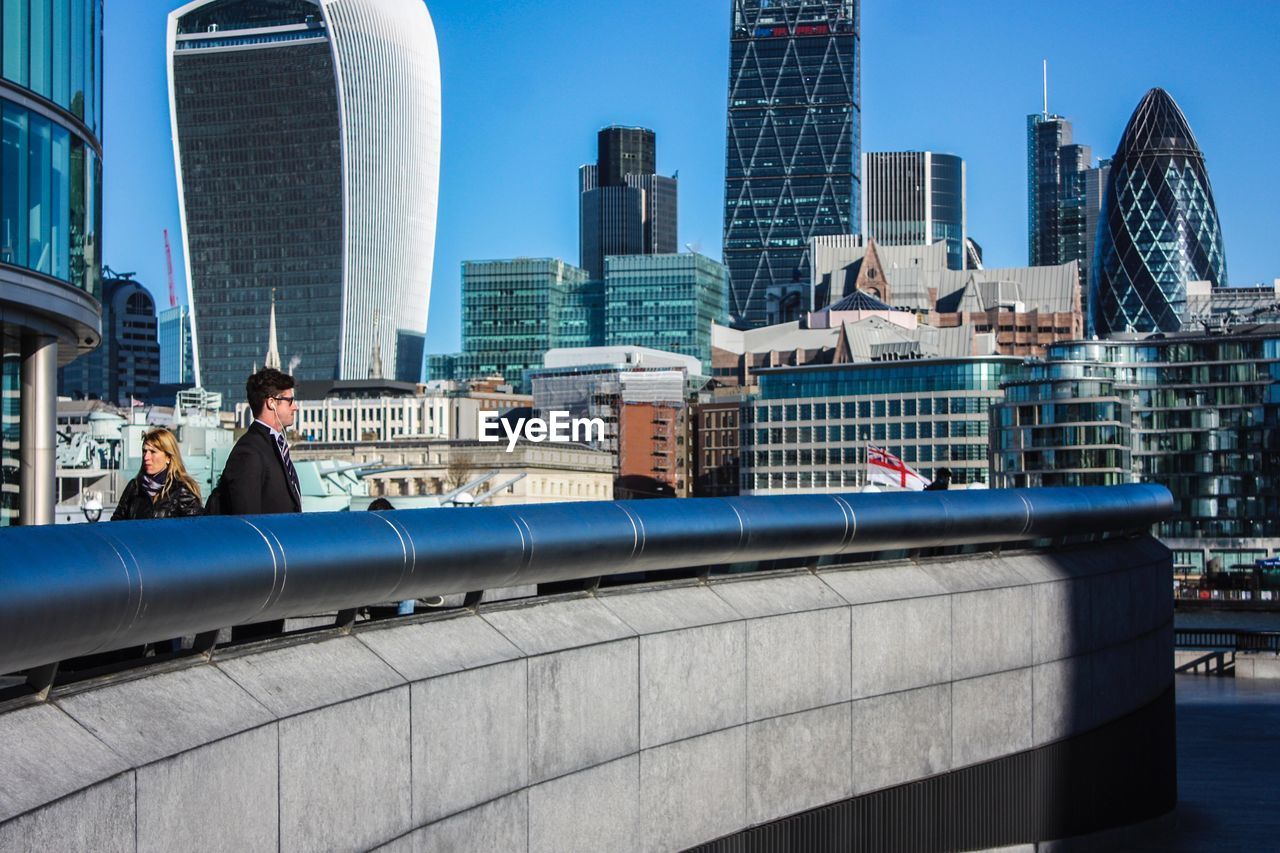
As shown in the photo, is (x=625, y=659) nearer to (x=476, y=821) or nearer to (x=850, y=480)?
(x=476, y=821)

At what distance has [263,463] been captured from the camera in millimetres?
9555

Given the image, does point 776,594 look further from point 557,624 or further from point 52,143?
point 52,143

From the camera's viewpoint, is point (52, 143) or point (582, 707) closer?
point (582, 707)

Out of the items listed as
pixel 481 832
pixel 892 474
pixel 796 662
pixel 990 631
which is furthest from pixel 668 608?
pixel 892 474

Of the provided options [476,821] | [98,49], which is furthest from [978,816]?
[98,49]

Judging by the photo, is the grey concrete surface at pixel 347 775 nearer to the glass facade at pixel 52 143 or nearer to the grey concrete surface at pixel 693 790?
the grey concrete surface at pixel 693 790

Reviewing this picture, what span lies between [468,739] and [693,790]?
2216 millimetres

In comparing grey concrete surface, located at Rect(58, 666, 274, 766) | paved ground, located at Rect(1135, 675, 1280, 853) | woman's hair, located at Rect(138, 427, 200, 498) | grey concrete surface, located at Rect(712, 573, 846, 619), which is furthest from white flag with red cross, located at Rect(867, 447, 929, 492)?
grey concrete surface, located at Rect(58, 666, 274, 766)

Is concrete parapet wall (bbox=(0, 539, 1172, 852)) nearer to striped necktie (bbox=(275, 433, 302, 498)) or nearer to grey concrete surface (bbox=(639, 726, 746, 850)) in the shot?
grey concrete surface (bbox=(639, 726, 746, 850))

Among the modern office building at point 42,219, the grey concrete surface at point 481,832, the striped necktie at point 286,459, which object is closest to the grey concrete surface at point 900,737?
the grey concrete surface at point 481,832

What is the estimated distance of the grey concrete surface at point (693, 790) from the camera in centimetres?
1076

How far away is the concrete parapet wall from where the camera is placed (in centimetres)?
727

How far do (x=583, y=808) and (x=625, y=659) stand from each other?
0.83 metres

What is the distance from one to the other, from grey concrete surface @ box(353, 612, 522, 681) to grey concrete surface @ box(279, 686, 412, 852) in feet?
0.95
